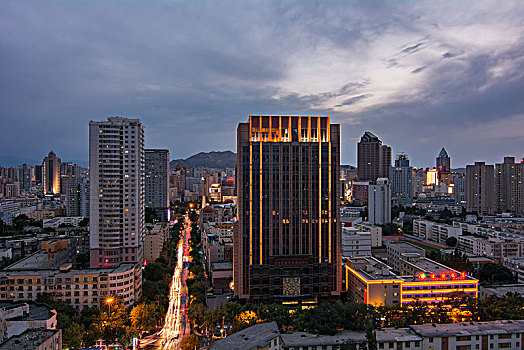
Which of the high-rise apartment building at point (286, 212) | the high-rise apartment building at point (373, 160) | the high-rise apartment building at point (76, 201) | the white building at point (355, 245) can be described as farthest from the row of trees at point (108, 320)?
the high-rise apartment building at point (373, 160)

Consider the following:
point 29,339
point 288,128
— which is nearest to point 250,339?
point 29,339

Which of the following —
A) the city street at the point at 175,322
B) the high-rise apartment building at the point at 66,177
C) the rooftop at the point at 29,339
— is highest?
the high-rise apartment building at the point at 66,177

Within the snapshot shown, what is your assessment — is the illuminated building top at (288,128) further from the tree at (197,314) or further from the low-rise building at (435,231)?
the low-rise building at (435,231)

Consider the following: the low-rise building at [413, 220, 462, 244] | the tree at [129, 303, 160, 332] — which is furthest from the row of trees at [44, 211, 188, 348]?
the low-rise building at [413, 220, 462, 244]

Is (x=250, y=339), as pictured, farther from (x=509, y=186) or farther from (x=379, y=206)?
(x=509, y=186)

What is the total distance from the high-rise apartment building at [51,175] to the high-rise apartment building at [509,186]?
18302 centimetres

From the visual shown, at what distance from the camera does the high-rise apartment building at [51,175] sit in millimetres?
176875

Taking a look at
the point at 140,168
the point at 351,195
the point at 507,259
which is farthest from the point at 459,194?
the point at 140,168

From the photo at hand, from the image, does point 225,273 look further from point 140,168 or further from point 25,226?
point 25,226

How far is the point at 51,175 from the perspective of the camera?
17788cm

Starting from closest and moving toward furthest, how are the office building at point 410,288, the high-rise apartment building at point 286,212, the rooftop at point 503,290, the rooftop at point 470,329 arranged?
the rooftop at point 470,329 < the office building at point 410,288 < the rooftop at point 503,290 < the high-rise apartment building at point 286,212

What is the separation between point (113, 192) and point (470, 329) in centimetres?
4349

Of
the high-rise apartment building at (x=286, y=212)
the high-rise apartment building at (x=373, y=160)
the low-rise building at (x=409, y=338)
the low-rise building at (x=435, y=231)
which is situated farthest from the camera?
the high-rise apartment building at (x=373, y=160)

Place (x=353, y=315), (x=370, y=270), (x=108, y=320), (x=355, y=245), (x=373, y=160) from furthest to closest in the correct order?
(x=373, y=160), (x=355, y=245), (x=370, y=270), (x=108, y=320), (x=353, y=315)
